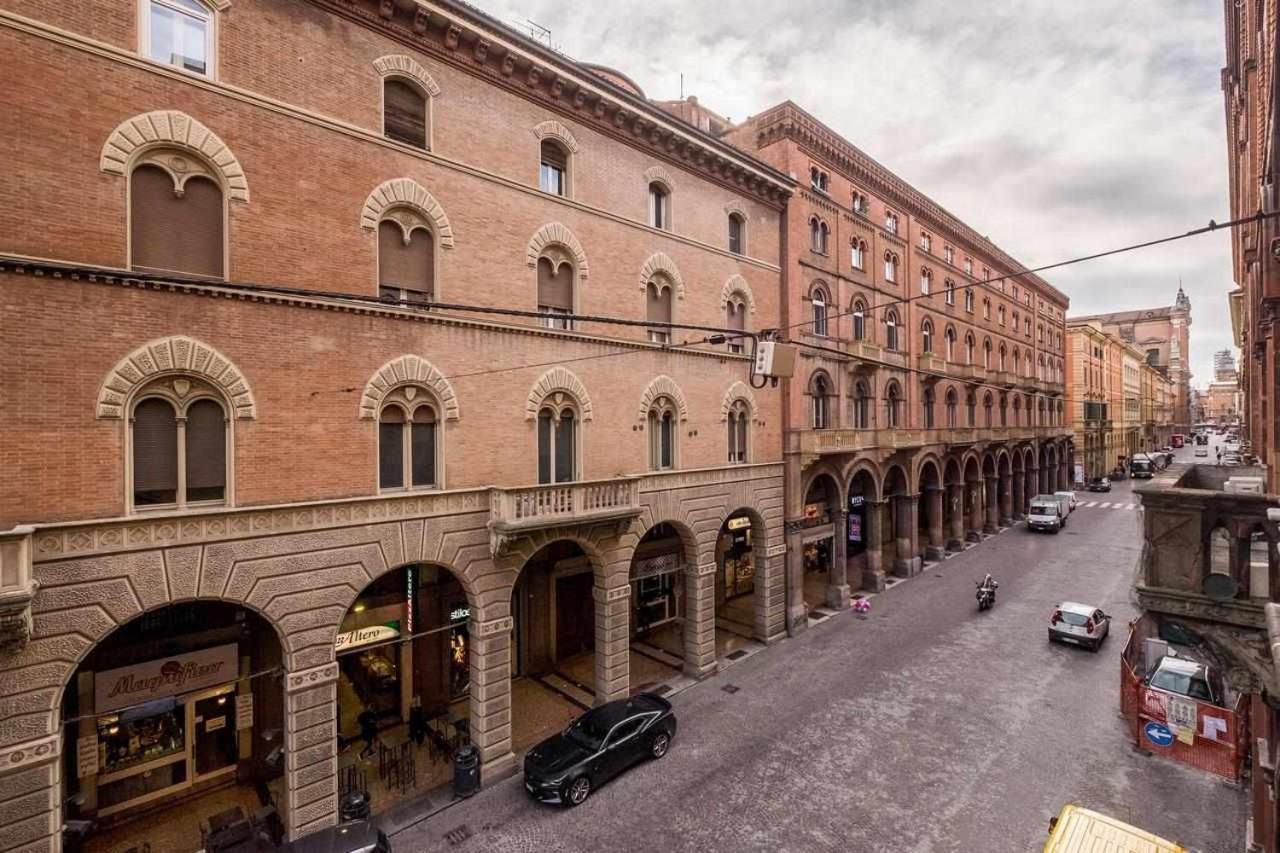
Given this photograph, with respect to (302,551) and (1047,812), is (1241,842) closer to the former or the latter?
(1047,812)

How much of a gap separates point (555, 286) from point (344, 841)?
42.4ft

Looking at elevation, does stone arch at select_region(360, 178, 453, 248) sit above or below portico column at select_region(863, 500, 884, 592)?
above

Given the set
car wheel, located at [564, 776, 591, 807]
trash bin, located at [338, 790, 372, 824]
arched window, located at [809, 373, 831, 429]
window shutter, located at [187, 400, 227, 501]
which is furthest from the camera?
arched window, located at [809, 373, 831, 429]

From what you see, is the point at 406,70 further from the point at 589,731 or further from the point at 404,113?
the point at 589,731

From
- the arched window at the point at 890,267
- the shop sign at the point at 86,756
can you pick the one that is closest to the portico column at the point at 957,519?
the arched window at the point at 890,267

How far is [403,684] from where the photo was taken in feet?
53.9

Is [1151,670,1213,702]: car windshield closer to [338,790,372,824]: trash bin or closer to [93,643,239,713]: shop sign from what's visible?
[338,790,372,824]: trash bin

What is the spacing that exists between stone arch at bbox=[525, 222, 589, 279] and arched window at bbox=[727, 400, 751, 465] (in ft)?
25.2

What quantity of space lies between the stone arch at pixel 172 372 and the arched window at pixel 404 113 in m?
6.14

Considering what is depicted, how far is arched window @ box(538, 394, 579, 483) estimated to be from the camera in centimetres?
1535

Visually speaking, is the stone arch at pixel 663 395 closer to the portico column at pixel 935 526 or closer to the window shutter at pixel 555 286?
the window shutter at pixel 555 286

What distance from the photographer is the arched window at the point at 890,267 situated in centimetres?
2912

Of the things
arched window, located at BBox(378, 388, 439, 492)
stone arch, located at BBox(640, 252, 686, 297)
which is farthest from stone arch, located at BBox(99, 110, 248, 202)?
stone arch, located at BBox(640, 252, 686, 297)

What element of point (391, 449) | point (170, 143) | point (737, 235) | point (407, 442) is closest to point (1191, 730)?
point (737, 235)
